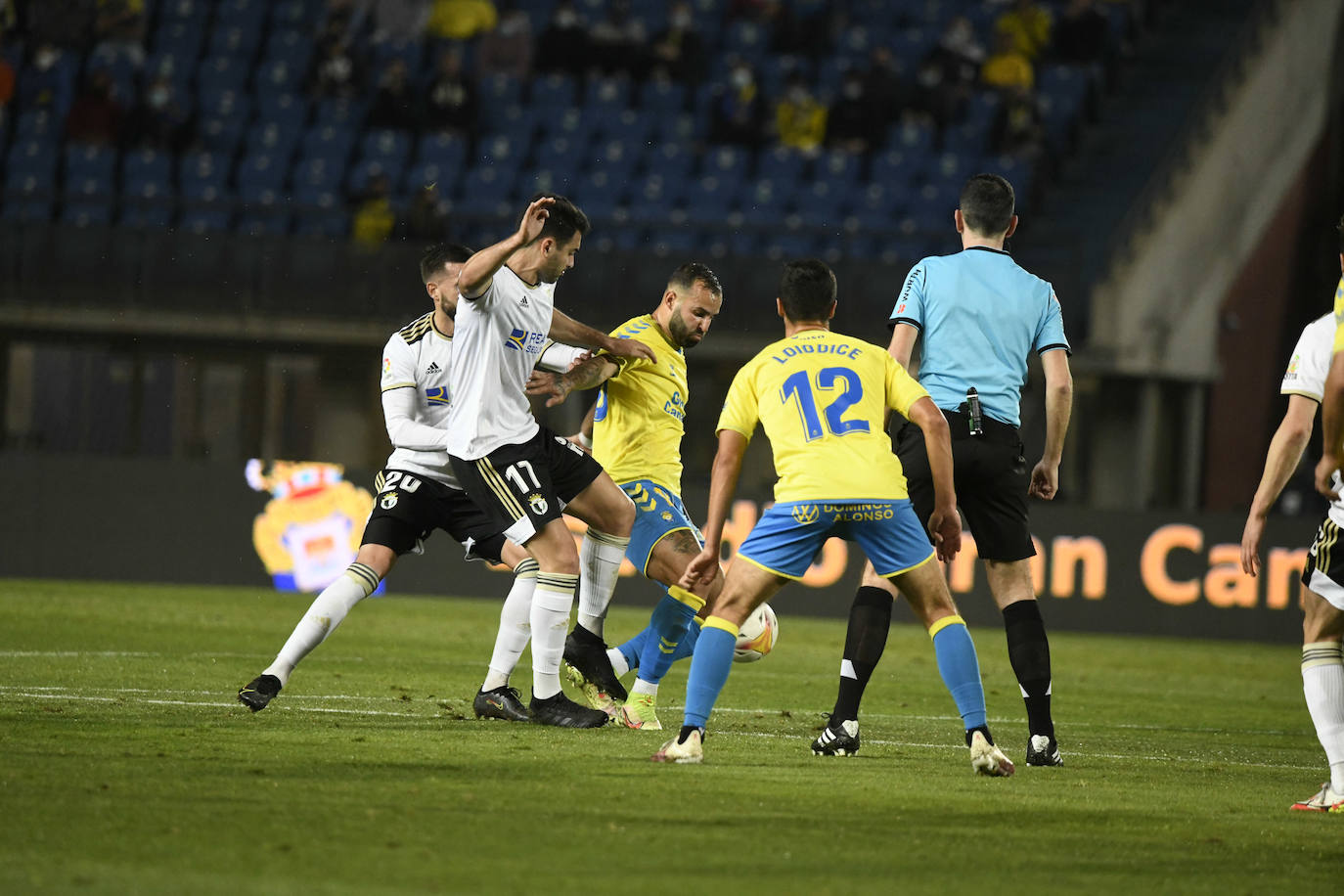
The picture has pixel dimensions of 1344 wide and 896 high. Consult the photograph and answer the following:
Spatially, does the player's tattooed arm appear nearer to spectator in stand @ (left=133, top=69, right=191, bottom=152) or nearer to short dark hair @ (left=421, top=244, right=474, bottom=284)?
short dark hair @ (left=421, top=244, right=474, bottom=284)

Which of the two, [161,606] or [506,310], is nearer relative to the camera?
[506,310]

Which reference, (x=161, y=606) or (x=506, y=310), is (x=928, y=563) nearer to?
(x=506, y=310)

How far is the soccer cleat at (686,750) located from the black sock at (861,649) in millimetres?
1019

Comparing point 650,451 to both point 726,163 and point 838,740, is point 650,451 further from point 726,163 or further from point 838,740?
point 726,163

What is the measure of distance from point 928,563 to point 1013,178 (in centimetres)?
1617

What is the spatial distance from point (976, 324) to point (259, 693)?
334cm

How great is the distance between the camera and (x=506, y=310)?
24.3 ft

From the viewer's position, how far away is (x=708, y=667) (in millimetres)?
6145

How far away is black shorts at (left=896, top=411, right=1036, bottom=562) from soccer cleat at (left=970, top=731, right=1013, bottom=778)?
101 cm

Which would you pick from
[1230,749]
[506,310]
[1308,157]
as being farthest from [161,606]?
[1308,157]

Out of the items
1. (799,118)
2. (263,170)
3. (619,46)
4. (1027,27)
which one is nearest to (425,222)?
(263,170)

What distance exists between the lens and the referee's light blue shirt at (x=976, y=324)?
7.13 metres

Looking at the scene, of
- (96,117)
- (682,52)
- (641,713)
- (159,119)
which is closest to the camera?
(641,713)

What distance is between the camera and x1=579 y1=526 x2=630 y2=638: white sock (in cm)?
805
